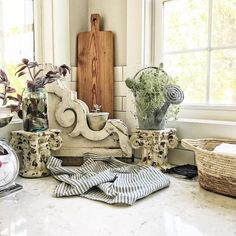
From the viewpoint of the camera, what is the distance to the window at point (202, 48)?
1194 mm

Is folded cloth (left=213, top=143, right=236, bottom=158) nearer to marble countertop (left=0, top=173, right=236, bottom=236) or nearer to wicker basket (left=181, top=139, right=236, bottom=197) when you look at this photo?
wicker basket (left=181, top=139, right=236, bottom=197)

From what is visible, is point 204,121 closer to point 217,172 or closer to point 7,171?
point 217,172

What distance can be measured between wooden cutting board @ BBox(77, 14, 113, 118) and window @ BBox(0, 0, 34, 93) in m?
0.25

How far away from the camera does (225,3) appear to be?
1191 mm

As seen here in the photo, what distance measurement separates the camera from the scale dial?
0.87 metres

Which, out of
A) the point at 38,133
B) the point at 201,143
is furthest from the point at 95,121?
the point at 201,143

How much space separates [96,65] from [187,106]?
1.58ft

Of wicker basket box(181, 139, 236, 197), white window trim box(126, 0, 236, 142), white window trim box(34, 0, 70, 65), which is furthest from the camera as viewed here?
white window trim box(34, 0, 70, 65)

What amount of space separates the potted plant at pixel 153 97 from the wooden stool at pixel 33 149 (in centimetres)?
36

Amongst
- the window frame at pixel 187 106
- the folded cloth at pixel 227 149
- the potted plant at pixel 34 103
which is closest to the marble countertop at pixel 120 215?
the folded cloth at pixel 227 149

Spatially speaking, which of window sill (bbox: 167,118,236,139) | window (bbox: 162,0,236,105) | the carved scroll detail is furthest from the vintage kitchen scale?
window (bbox: 162,0,236,105)

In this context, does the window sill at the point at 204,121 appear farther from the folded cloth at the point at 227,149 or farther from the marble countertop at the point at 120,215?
the marble countertop at the point at 120,215

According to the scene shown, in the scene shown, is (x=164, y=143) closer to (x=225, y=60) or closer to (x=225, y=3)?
(x=225, y=60)

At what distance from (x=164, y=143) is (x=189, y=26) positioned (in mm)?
558
